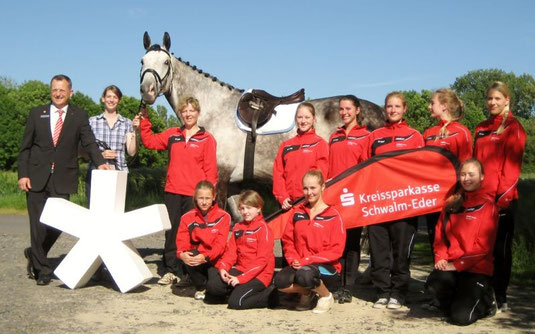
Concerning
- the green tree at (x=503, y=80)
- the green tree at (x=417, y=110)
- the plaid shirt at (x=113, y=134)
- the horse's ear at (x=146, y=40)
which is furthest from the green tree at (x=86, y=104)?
the plaid shirt at (x=113, y=134)

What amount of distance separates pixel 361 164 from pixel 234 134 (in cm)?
269

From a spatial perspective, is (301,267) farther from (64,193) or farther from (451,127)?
(64,193)

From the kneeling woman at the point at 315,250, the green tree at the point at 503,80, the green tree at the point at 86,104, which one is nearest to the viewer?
the kneeling woman at the point at 315,250

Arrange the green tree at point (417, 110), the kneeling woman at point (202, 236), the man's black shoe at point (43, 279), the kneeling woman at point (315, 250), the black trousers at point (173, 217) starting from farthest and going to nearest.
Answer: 1. the green tree at point (417, 110)
2. the black trousers at point (173, 217)
3. the man's black shoe at point (43, 279)
4. the kneeling woman at point (202, 236)
5. the kneeling woman at point (315, 250)

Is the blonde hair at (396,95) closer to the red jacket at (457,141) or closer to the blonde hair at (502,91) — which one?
the red jacket at (457,141)

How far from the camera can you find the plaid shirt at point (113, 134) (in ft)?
23.0

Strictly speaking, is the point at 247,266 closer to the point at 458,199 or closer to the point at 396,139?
the point at 396,139

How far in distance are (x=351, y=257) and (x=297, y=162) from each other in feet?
3.61

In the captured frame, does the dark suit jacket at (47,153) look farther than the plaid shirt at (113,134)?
No

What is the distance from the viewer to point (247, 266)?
18.4 ft

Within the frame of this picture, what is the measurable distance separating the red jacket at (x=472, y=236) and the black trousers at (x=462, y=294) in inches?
3.4

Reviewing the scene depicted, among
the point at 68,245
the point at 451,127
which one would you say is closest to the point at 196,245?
the point at 451,127

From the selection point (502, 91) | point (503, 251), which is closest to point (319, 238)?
point (503, 251)

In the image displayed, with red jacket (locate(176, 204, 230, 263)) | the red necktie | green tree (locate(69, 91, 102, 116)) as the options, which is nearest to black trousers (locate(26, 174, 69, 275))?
the red necktie
